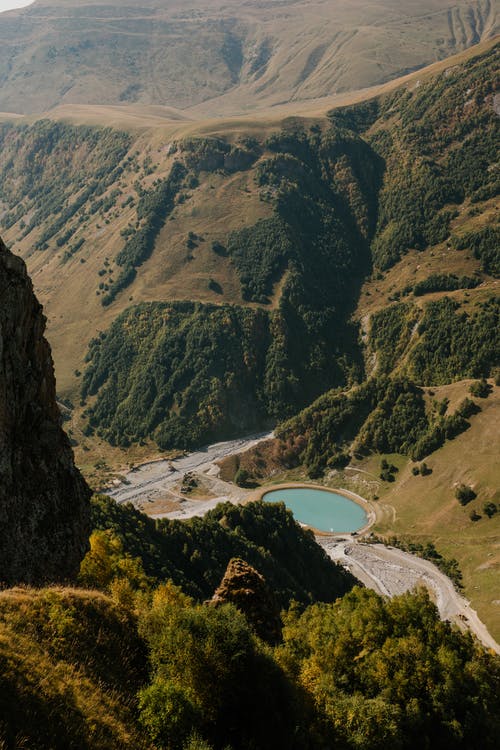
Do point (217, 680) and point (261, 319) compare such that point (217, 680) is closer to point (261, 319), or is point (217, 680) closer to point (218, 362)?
point (218, 362)

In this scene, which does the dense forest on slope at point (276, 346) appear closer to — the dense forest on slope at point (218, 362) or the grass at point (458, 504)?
the dense forest on slope at point (218, 362)

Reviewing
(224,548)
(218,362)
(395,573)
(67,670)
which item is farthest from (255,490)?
(67,670)

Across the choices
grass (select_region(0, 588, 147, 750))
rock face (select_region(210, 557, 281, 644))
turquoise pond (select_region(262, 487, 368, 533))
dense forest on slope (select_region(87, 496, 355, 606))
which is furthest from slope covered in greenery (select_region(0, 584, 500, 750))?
turquoise pond (select_region(262, 487, 368, 533))

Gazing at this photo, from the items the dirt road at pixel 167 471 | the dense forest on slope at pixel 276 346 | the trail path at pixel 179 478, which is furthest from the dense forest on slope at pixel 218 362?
the trail path at pixel 179 478

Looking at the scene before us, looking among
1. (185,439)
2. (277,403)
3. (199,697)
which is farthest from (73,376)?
(199,697)

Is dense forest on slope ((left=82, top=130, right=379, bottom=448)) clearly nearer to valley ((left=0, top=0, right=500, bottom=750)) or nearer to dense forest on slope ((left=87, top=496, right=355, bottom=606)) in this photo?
valley ((left=0, top=0, right=500, bottom=750))

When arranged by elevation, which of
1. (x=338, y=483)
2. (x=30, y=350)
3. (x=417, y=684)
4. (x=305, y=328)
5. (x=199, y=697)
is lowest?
(x=338, y=483)

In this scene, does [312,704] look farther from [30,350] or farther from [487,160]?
[487,160]
